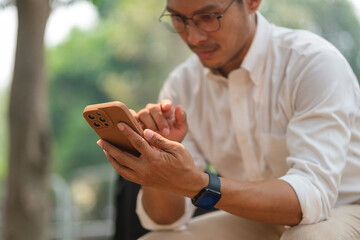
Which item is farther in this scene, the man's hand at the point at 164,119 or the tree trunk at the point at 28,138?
the tree trunk at the point at 28,138

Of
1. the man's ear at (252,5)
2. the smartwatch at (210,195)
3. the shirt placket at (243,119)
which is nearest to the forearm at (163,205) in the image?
the shirt placket at (243,119)

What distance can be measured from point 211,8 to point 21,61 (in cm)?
269

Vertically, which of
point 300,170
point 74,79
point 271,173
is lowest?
point 74,79

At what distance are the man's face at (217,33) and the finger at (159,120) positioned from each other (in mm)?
413

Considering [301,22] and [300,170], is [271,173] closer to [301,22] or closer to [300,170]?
[300,170]

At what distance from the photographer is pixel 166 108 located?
1742 millimetres

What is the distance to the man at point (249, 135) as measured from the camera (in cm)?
158

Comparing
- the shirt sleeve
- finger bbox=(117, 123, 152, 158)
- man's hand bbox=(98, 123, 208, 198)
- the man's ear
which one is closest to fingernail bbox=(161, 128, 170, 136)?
man's hand bbox=(98, 123, 208, 198)

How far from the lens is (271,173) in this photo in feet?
6.93

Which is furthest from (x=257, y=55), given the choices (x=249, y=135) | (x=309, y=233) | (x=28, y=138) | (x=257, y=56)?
(x=28, y=138)

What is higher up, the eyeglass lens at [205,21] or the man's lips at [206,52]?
the eyeglass lens at [205,21]

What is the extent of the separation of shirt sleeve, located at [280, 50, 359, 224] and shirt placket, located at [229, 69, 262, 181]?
0.26m

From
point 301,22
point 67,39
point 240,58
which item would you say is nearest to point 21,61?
point 240,58

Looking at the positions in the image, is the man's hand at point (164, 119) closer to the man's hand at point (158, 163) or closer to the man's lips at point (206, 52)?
the man's hand at point (158, 163)
